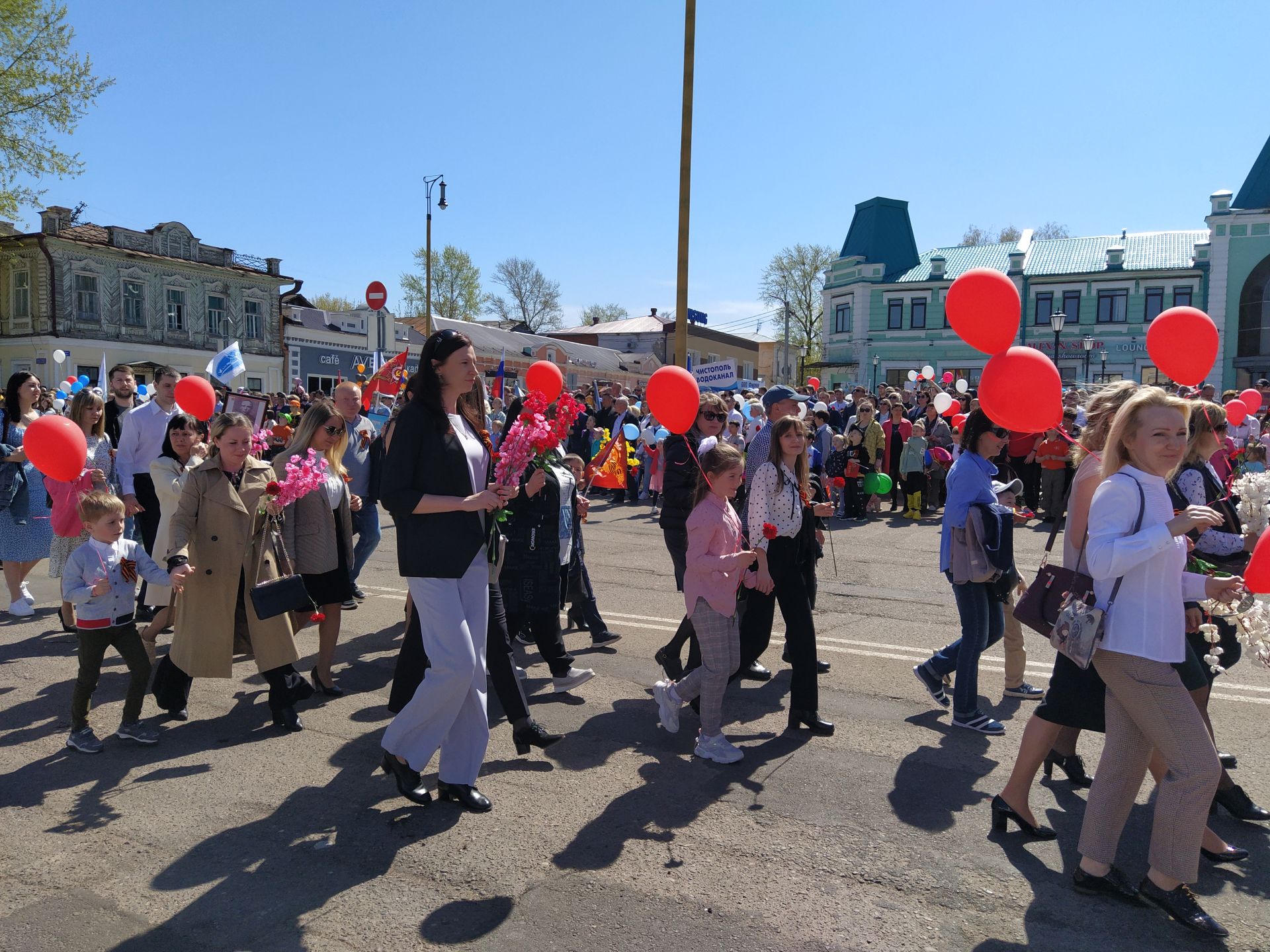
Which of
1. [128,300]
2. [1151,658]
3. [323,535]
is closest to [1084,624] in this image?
[1151,658]

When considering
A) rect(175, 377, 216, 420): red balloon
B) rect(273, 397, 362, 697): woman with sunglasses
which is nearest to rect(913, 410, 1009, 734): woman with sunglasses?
rect(273, 397, 362, 697): woman with sunglasses

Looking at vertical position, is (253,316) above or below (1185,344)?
above

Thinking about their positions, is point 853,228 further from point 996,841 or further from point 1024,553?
point 996,841

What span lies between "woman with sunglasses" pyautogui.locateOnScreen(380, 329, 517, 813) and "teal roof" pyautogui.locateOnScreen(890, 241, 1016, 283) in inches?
1688

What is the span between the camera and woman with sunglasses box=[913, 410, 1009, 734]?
5164 mm

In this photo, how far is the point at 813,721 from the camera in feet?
16.7

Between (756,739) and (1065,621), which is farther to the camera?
(756,739)

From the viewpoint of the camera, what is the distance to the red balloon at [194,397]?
666cm

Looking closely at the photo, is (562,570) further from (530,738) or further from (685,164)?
(685,164)

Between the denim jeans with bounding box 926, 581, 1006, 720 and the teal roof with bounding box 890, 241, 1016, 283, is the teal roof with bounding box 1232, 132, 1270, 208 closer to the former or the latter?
the teal roof with bounding box 890, 241, 1016, 283

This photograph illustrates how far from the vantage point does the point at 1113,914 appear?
323 cm

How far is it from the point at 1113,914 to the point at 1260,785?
5.79ft

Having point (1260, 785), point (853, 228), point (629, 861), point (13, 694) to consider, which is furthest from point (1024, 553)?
point (853, 228)

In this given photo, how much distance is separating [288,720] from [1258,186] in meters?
44.5
